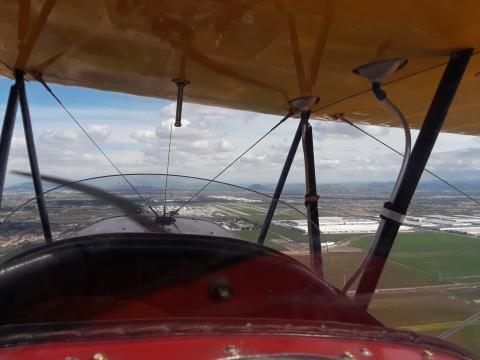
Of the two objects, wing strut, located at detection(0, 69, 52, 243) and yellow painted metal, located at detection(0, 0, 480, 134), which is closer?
yellow painted metal, located at detection(0, 0, 480, 134)

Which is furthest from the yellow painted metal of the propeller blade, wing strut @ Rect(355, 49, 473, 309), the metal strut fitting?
the propeller blade

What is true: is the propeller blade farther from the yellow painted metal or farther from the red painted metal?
the red painted metal

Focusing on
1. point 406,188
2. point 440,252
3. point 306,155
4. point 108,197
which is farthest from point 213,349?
point 440,252

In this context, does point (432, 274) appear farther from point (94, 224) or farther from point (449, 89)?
point (94, 224)

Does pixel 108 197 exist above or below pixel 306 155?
below

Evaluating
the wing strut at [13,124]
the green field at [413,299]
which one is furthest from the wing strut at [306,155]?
the wing strut at [13,124]

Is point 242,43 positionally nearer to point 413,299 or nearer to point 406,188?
point 406,188

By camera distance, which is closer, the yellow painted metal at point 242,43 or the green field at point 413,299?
the yellow painted metal at point 242,43

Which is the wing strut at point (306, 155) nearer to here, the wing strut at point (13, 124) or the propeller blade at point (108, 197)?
the propeller blade at point (108, 197)
